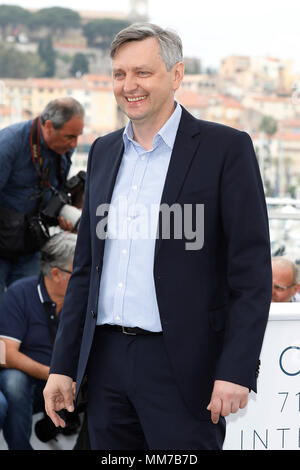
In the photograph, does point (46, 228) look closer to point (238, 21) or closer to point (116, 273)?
point (116, 273)

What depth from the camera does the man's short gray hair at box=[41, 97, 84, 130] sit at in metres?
2.98

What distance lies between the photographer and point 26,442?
2574 mm

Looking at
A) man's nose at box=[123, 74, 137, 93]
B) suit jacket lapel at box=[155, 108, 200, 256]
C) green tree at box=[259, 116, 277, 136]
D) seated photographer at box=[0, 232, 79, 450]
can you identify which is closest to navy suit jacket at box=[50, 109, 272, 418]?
suit jacket lapel at box=[155, 108, 200, 256]

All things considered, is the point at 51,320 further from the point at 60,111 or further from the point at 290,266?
the point at 290,266

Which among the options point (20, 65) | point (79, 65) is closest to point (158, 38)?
point (20, 65)

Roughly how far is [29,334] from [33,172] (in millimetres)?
751

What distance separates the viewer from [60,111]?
2.99 meters

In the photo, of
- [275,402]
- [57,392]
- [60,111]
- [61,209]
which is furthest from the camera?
[61,209]

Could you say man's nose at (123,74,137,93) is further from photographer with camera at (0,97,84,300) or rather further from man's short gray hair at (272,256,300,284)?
man's short gray hair at (272,256,300,284)

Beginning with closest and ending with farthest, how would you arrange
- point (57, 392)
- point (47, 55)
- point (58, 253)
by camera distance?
1. point (57, 392)
2. point (58, 253)
3. point (47, 55)

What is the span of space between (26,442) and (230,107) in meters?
62.2

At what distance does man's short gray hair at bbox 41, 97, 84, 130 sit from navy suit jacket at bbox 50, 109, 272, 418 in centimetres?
161

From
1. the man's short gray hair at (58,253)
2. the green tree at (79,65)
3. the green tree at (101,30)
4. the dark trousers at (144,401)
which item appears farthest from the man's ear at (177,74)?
the green tree at (101,30)

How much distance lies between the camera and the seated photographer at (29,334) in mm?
2584
